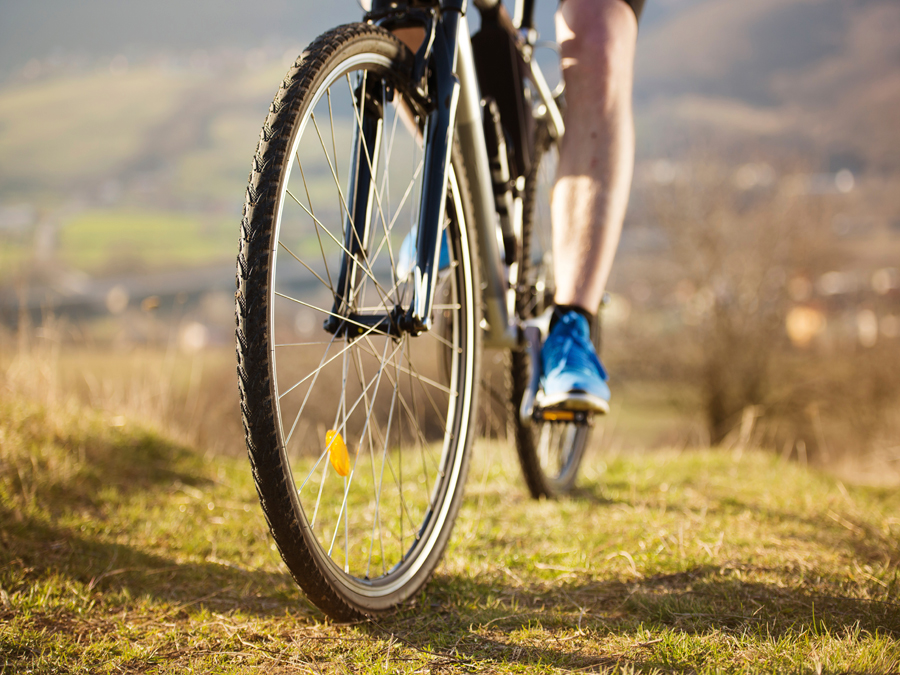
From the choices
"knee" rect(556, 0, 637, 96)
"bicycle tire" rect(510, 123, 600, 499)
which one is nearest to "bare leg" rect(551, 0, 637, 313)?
"knee" rect(556, 0, 637, 96)

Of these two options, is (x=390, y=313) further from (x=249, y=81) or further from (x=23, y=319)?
(x=249, y=81)

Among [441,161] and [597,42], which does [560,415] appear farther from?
[597,42]

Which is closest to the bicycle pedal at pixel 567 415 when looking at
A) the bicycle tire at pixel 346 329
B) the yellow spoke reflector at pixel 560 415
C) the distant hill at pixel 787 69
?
the yellow spoke reflector at pixel 560 415

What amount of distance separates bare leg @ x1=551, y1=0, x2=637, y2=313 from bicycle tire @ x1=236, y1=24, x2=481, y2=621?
0.74 ft

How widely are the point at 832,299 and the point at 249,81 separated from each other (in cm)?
6946

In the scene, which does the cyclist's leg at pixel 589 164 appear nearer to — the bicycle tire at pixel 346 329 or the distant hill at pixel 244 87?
the bicycle tire at pixel 346 329

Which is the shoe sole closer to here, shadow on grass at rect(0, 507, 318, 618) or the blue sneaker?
the blue sneaker

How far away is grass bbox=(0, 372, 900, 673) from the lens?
0.73 metres

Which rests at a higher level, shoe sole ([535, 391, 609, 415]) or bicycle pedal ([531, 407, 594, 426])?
shoe sole ([535, 391, 609, 415])

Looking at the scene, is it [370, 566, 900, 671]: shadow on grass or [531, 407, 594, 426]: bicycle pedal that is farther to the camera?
[531, 407, 594, 426]: bicycle pedal

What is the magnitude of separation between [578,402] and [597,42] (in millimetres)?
744

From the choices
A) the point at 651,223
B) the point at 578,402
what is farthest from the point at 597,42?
the point at 651,223

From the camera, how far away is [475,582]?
3.28ft

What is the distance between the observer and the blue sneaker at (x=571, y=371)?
112 centimetres
